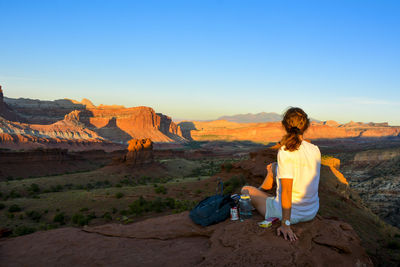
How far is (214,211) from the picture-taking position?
16.4 ft

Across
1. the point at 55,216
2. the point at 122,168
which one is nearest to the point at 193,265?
the point at 55,216

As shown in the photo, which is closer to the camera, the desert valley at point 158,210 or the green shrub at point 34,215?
the desert valley at point 158,210

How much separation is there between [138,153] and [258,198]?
1274 inches

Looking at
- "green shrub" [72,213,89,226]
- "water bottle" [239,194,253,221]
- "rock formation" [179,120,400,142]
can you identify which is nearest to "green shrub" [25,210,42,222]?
"green shrub" [72,213,89,226]

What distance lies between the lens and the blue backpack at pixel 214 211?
4949 mm

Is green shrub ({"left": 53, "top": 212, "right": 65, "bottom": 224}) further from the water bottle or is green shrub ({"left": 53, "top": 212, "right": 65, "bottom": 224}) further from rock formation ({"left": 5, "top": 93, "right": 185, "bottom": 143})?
rock formation ({"left": 5, "top": 93, "right": 185, "bottom": 143})

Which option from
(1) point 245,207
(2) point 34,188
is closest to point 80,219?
(1) point 245,207

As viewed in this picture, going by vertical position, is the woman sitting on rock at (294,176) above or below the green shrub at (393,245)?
above

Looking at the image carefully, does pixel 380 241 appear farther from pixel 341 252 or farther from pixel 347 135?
pixel 347 135

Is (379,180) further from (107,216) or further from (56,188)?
(56,188)

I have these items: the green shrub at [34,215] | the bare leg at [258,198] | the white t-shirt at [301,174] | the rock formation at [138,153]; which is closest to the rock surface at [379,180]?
the bare leg at [258,198]

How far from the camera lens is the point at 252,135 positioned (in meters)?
132

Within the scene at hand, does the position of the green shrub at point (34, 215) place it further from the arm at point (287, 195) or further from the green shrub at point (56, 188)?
the arm at point (287, 195)

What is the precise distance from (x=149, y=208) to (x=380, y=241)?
408 inches
